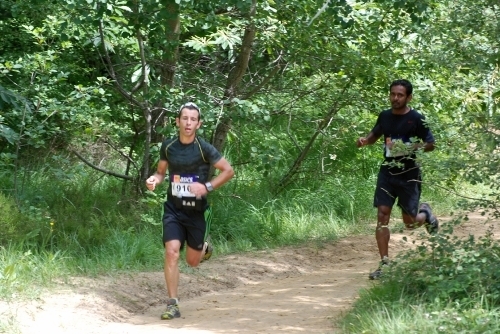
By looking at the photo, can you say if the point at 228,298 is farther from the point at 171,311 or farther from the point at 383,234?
the point at 383,234

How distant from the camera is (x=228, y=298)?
28.5 ft

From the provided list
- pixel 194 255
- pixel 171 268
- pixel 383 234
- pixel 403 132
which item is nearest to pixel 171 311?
pixel 171 268

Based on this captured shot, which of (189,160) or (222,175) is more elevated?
(189,160)

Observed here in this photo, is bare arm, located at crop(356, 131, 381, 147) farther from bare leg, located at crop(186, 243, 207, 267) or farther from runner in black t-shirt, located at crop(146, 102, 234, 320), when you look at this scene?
bare leg, located at crop(186, 243, 207, 267)

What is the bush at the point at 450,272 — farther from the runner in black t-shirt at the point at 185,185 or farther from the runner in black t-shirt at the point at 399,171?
the runner in black t-shirt at the point at 185,185

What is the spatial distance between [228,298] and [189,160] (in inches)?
62.7

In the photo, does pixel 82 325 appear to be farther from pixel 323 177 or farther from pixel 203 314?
pixel 323 177

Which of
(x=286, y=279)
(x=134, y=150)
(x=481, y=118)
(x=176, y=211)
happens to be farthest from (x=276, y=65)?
(x=481, y=118)

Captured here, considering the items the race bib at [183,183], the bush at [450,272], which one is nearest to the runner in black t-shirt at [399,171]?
the bush at [450,272]

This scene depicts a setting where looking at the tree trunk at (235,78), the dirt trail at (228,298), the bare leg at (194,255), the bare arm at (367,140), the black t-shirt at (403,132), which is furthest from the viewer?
the tree trunk at (235,78)

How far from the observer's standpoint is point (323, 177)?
41.7ft

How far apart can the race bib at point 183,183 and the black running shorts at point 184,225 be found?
169mm

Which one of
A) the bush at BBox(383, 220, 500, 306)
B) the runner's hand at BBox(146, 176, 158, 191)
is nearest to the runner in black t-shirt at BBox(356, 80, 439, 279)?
the bush at BBox(383, 220, 500, 306)

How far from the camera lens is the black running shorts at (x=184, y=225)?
789 cm
